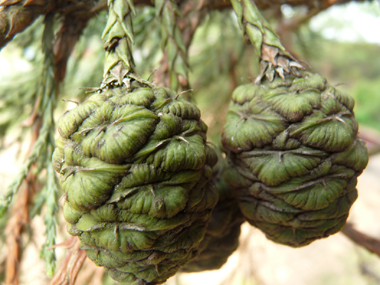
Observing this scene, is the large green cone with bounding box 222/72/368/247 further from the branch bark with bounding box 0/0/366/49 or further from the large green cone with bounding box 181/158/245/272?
the branch bark with bounding box 0/0/366/49

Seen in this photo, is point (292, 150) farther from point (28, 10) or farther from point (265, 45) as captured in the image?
point (28, 10)

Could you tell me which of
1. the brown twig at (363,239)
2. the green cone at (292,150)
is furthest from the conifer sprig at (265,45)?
the brown twig at (363,239)

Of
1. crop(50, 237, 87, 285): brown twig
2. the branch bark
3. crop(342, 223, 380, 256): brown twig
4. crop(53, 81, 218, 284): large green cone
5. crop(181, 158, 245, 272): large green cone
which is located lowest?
crop(342, 223, 380, 256): brown twig

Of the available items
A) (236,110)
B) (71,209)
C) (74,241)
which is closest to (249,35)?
(236,110)

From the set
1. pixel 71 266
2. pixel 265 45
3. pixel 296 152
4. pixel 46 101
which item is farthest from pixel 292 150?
pixel 46 101

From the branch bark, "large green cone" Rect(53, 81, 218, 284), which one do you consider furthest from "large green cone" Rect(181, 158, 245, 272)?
the branch bark
